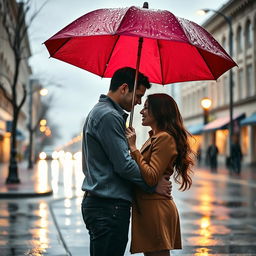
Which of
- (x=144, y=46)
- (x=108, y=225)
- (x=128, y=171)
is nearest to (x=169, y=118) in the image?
(x=128, y=171)

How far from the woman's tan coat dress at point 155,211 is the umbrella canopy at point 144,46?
811 millimetres

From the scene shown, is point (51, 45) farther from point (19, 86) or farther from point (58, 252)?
point (19, 86)

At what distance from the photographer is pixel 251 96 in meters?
A: 46.4

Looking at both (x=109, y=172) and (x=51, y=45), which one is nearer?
(x=109, y=172)

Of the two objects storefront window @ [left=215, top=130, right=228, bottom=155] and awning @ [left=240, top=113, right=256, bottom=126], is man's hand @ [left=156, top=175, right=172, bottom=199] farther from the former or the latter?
storefront window @ [left=215, top=130, right=228, bottom=155]

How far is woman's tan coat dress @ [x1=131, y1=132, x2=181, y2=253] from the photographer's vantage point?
169 inches

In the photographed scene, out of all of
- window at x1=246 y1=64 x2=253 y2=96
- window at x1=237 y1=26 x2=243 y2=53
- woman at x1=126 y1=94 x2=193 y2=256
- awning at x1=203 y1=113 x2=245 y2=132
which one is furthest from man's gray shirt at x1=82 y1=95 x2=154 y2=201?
window at x1=237 y1=26 x2=243 y2=53

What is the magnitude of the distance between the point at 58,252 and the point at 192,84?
207 feet

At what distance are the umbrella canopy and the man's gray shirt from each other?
2.29 feet

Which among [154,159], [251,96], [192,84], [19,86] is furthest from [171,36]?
[19,86]

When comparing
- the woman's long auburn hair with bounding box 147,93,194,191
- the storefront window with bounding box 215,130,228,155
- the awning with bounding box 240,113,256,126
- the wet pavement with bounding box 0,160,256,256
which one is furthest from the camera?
the storefront window with bounding box 215,130,228,155

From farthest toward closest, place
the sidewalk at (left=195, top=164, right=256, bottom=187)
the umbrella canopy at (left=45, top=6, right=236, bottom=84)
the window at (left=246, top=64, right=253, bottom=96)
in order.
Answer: the window at (left=246, top=64, right=253, bottom=96)
the sidewalk at (left=195, top=164, right=256, bottom=187)
the umbrella canopy at (left=45, top=6, right=236, bottom=84)

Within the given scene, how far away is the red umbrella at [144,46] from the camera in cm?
456

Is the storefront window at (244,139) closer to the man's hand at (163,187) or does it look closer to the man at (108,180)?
the man's hand at (163,187)
